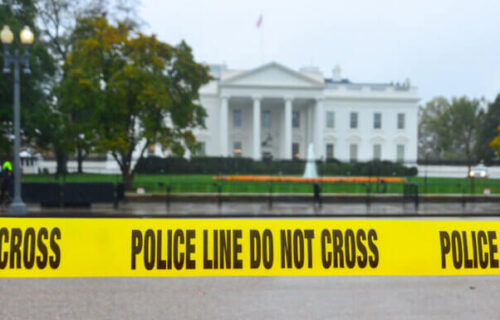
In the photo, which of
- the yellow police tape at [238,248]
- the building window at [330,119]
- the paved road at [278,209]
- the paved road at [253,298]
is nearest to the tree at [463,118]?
the building window at [330,119]

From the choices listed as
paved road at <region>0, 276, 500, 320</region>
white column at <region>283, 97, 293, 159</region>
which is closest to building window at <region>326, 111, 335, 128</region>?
white column at <region>283, 97, 293, 159</region>

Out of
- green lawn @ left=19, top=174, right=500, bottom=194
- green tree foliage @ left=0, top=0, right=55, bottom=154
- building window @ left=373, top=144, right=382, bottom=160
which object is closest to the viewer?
green lawn @ left=19, top=174, right=500, bottom=194

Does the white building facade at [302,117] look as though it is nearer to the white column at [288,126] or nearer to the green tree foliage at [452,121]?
the white column at [288,126]

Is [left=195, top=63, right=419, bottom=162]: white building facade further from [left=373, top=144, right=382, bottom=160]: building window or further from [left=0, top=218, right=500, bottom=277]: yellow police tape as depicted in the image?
[left=0, top=218, right=500, bottom=277]: yellow police tape

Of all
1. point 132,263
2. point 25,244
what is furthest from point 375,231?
point 25,244

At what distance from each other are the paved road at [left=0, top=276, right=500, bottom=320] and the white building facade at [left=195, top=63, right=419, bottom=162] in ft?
164

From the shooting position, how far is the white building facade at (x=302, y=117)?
2251 inches

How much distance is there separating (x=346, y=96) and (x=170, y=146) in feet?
153

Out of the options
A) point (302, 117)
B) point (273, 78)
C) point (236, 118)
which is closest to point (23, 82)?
point (273, 78)

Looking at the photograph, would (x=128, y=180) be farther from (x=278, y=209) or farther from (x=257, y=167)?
(x=257, y=167)

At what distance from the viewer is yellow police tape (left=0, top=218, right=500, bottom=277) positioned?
11.0ft

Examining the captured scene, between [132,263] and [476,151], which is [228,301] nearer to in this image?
[132,263]

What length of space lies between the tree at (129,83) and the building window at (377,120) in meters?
47.3

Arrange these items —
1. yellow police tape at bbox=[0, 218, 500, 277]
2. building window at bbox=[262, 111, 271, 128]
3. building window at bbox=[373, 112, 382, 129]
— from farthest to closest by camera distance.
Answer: building window at bbox=[373, 112, 382, 129], building window at bbox=[262, 111, 271, 128], yellow police tape at bbox=[0, 218, 500, 277]
